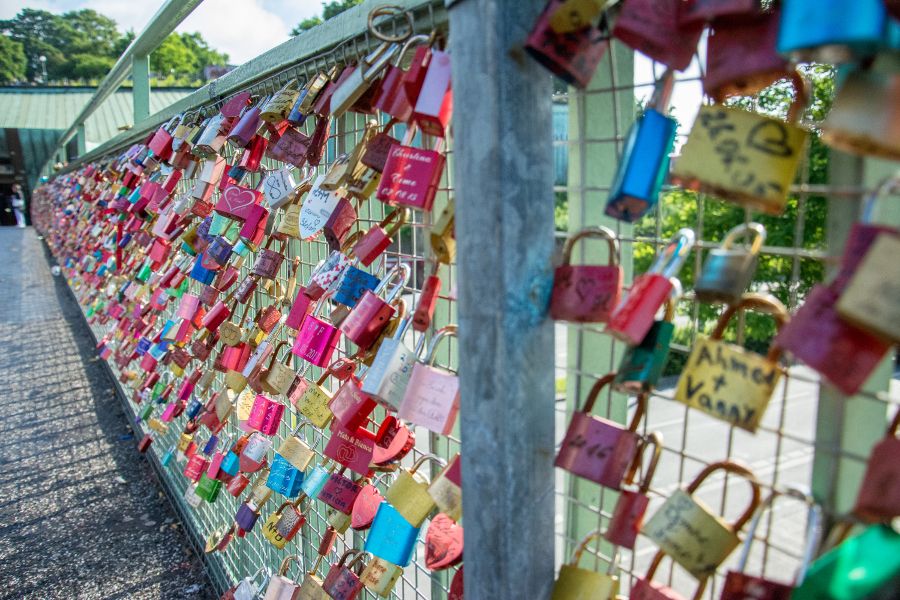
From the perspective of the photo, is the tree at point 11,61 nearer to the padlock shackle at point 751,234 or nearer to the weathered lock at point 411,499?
the weathered lock at point 411,499

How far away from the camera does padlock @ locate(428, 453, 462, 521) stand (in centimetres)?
81

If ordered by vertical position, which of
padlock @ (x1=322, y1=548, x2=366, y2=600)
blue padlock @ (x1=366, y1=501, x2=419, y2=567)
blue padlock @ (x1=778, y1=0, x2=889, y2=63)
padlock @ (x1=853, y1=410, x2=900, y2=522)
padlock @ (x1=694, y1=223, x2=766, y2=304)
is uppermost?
blue padlock @ (x1=778, y1=0, x2=889, y2=63)

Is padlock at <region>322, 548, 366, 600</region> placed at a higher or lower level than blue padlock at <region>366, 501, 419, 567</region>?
lower

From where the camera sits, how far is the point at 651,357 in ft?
2.00

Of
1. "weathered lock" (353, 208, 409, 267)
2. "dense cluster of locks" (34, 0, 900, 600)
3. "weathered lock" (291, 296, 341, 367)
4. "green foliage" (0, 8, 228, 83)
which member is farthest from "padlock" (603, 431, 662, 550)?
"green foliage" (0, 8, 228, 83)

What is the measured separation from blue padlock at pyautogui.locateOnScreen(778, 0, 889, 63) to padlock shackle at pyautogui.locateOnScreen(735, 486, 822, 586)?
13.7 inches

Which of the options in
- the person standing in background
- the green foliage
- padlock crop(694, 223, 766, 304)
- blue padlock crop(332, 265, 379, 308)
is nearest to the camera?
padlock crop(694, 223, 766, 304)

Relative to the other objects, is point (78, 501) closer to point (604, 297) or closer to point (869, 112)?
point (604, 297)

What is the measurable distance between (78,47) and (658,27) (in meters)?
66.0

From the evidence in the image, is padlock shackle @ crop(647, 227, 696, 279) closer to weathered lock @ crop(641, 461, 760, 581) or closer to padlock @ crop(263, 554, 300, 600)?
weathered lock @ crop(641, 461, 760, 581)

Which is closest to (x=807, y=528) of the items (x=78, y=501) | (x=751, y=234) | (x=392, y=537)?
(x=751, y=234)

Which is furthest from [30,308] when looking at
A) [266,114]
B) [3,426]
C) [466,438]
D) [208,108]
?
[466,438]

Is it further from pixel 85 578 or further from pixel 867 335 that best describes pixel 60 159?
pixel 867 335

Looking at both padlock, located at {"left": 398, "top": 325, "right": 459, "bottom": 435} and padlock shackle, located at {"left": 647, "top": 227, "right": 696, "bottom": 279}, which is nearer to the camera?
padlock shackle, located at {"left": 647, "top": 227, "right": 696, "bottom": 279}
